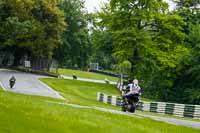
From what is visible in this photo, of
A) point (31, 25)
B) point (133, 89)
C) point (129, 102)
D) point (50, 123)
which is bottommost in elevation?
point (129, 102)

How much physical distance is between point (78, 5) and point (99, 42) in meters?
31.9

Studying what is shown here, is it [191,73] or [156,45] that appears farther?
[191,73]

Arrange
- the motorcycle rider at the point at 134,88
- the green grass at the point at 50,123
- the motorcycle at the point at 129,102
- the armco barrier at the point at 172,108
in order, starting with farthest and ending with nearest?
the armco barrier at the point at 172,108
the motorcycle at the point at 129,102
the motorcycle rider at the point at 134,88
the green grass at the point at 50,123

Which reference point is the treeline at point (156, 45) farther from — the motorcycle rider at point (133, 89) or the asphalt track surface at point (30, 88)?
the motorcycle rider at point (133, 89)

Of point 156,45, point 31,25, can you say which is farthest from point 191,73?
point 31,25

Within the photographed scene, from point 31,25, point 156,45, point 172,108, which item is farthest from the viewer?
point 31,25

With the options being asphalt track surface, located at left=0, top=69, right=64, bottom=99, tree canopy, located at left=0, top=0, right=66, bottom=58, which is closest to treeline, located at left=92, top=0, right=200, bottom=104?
asphalt track surface, located at left=0, top=69, right=64, bottom=99

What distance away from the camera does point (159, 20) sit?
2404 inches

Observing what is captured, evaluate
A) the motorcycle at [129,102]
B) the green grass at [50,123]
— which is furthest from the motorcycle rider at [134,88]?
the green grass at [50,123]

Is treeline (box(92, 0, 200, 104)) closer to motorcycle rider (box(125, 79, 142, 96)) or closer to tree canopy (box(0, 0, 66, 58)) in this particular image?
tree canopy (box(0, 0, 66, 58))

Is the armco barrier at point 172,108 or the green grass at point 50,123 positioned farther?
the armco barrier at point 172,108

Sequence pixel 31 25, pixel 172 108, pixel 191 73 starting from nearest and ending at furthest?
pixel 172 108 → pixel 191 73 → pixel 31 25

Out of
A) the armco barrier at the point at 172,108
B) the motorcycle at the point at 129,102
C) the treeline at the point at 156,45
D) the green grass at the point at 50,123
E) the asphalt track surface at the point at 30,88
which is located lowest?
the armco barrier at the point at 172,108

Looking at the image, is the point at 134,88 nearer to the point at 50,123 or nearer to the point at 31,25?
the point at 50,123
